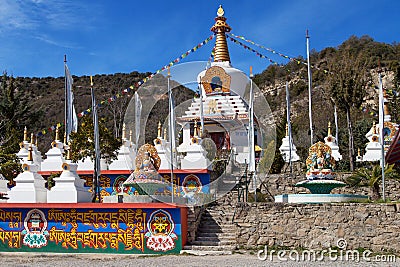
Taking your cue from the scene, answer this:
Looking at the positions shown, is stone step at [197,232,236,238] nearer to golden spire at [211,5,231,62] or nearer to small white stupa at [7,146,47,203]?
small white stupa at [7,146,47,203]

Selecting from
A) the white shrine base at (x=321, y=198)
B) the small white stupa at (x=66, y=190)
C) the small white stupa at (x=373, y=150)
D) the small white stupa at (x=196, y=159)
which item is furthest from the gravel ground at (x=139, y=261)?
the small white stupa at (x=373, y=150)

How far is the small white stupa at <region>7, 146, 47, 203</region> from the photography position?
1573 centimetres

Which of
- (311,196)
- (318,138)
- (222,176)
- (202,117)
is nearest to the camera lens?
(311,196)

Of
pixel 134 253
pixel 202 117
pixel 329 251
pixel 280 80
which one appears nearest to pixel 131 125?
pixel 202 117

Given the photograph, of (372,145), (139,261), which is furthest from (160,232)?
(372,145)

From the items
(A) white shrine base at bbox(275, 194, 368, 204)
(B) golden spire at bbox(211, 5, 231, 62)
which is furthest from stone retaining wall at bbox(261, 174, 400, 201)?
(B) golden spire at bbox(211, 5, 231, 62)

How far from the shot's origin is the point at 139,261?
534 inches

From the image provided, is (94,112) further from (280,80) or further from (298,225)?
(280,80)

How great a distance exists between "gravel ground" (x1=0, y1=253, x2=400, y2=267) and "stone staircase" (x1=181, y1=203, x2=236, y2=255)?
54 cm

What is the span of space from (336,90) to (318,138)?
1178 centimetres

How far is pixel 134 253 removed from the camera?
49.2 feet

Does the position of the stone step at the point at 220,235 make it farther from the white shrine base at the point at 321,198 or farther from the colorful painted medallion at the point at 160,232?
the white shrine base at the point at 321,198

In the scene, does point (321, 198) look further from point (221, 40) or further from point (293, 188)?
point (221, 40)

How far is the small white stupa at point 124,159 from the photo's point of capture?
21.7 metres
